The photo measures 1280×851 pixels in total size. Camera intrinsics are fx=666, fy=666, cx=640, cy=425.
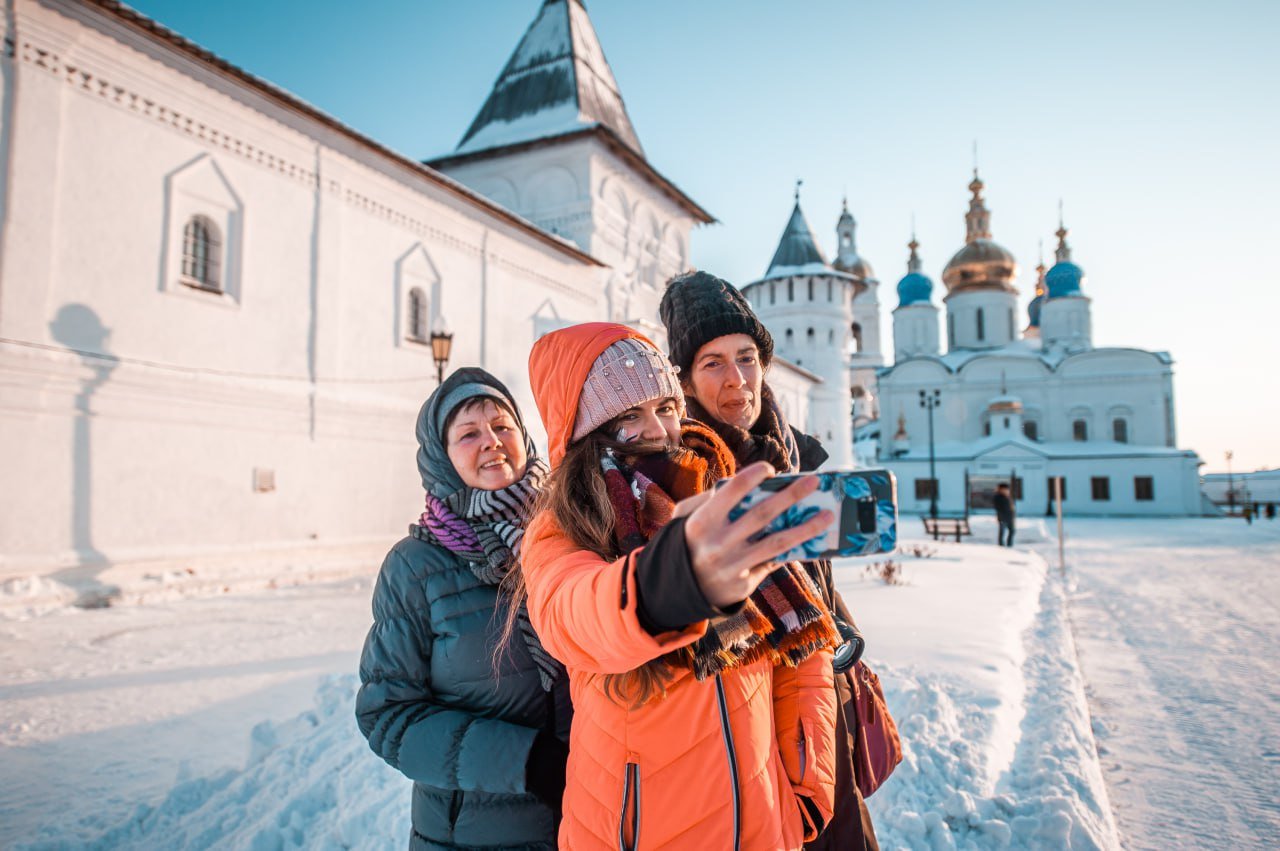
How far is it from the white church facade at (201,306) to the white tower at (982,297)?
34446mm

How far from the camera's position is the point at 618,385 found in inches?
51.4

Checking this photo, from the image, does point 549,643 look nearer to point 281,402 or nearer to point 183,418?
point 183,418

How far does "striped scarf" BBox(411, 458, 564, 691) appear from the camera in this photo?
5.62 feet

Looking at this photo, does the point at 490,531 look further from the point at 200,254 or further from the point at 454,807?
the point at 200,254

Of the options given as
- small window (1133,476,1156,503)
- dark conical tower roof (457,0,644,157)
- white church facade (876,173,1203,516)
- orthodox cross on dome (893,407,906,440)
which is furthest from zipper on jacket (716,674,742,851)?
orthodox cross on dome (893,407,906,440)

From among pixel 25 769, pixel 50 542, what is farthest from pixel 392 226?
pixel 25 769

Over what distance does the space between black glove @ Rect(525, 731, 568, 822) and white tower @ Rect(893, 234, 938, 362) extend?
137 ft

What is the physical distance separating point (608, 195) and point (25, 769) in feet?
56.9

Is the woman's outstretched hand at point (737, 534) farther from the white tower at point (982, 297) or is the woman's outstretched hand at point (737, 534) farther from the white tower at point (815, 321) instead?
the white tower at point (982, 297)

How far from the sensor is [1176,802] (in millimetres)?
3168

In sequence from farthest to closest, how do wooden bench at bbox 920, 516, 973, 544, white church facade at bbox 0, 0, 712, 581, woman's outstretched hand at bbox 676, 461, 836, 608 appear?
wooden bench at bbox 920, 516, 973, 544 < white church facade at bbox 0, 0, 712, 581 < woman's outstretched hand at bbox 676, 461, 836, 608

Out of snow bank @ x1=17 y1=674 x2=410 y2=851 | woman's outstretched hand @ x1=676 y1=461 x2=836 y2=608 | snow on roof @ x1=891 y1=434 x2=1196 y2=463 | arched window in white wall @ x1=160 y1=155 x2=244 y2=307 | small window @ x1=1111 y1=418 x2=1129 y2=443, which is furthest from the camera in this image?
small window @ x1=1111 y1=418 x2=1129 y2=443

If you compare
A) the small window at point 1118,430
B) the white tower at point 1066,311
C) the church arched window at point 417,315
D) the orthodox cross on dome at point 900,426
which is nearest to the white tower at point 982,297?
the white tower at point 1066,311

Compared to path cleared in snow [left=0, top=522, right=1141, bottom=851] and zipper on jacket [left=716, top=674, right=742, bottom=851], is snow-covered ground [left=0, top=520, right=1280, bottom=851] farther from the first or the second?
zipper on jacket [left=716, top=674, right=742, bottom=851]
